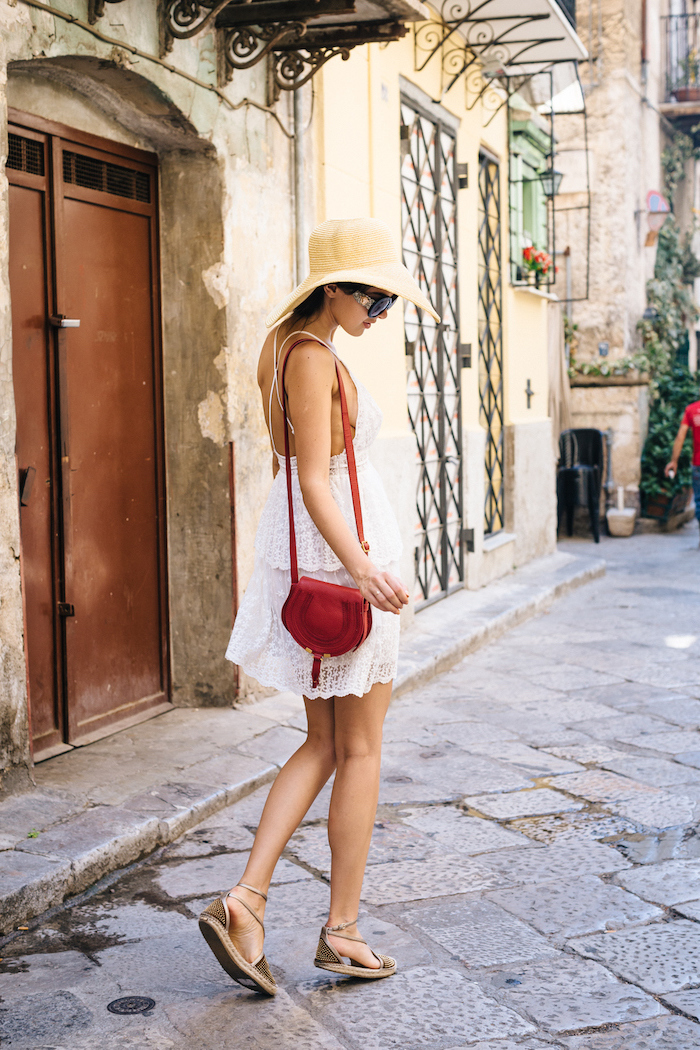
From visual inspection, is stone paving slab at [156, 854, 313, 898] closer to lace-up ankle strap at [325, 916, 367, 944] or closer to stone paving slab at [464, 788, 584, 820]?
lace-up ankle strap at [325, 916, 367, 944]

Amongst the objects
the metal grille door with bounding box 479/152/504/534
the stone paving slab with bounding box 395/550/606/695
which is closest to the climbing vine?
the stone paving slab with bounding box 395/550/606/695

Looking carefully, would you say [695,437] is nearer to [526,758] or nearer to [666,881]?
[526,758]

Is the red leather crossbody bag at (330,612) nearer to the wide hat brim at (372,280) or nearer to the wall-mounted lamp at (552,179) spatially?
the wide hat brim at (372,280)

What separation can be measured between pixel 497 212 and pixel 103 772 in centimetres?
721

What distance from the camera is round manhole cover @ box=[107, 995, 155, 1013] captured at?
8.98 ft

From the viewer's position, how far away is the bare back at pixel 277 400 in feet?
9.01

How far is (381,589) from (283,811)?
2.16 ft

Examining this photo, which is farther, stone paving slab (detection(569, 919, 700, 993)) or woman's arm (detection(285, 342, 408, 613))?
stone paving slab (detection(569, 919, 700, 993))

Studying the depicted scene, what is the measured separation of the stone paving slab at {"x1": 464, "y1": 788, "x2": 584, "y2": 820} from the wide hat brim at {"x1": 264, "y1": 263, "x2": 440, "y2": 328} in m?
2.20

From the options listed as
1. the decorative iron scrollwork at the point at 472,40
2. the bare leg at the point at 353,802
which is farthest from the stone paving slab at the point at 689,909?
the decorative iron scrollwork at the point at 472,40

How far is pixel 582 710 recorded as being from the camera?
19.0 ft

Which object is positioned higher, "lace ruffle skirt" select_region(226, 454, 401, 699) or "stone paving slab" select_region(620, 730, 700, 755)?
"lace ruffle skirt" select_region(226, 454, 401, 699)

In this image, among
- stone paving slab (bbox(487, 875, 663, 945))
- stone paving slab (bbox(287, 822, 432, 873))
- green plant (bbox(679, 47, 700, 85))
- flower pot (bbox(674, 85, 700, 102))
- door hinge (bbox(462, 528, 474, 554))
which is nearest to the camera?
stone paving slab (bbox(487, 875, 663, 945))

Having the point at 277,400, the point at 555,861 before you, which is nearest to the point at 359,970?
the point at 555,861
